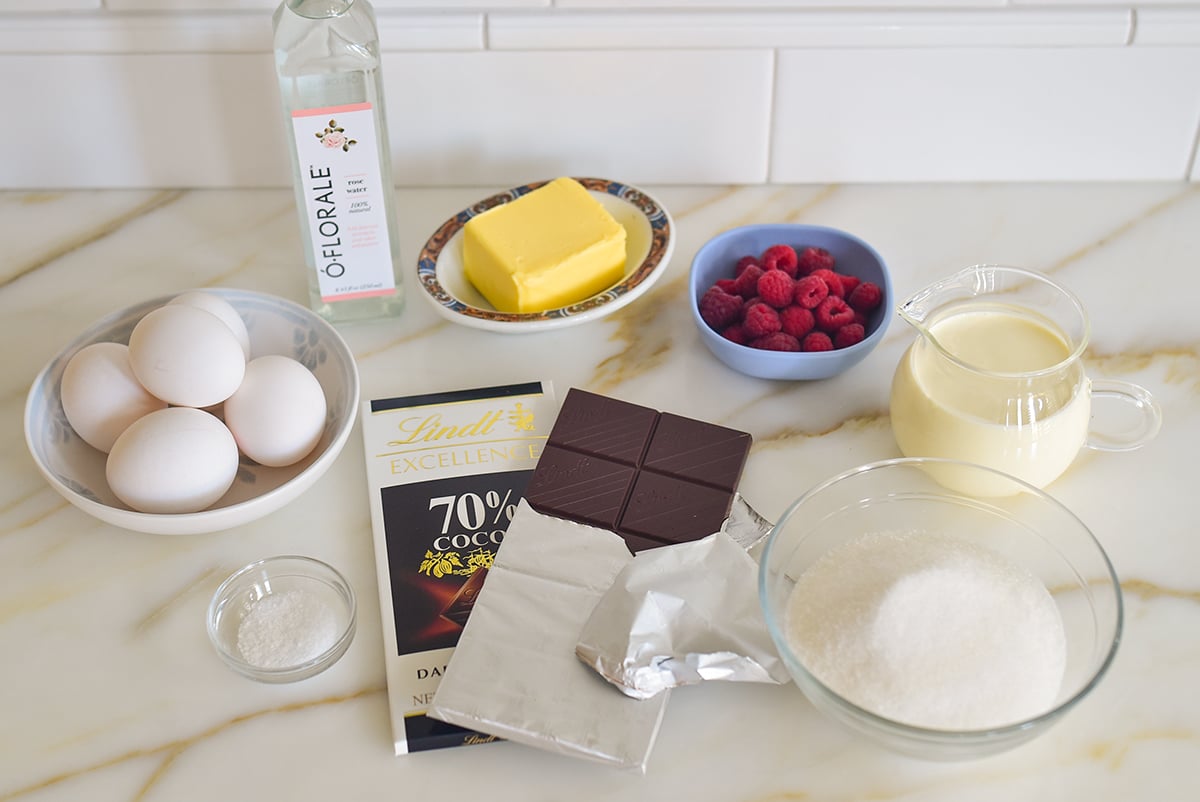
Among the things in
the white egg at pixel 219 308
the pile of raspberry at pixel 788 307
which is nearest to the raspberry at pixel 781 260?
the pile of raspberry at pixel 788 307

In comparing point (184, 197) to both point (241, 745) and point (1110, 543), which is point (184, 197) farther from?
point (1110, 543)

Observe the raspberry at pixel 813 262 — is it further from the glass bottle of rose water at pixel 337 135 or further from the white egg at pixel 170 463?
the white egg at pixel 170 463

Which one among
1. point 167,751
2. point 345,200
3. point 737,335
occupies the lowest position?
point 167,751

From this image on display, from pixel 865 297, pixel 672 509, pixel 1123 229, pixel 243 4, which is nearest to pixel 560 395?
pixel 672 509

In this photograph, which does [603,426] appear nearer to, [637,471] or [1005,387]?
[637,471]

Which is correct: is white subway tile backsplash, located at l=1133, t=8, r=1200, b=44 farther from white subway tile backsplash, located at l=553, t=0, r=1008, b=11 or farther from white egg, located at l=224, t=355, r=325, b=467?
white egg, located at l=224, t=355, r=325, b=467

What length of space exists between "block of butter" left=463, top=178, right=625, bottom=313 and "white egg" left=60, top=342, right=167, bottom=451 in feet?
1.01

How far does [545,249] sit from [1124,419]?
19.9 inches

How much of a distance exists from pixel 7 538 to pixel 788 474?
0.61 m

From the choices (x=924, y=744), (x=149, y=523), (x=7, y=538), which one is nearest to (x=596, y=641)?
(x=924, y=744)

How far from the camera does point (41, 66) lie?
3.59ft

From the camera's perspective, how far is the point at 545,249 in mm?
997

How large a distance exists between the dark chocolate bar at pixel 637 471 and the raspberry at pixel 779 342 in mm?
91

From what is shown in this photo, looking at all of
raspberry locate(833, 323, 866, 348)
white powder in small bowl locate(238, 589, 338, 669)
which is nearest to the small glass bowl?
white powder in small bowl locate(238, 589, 338, 669)
